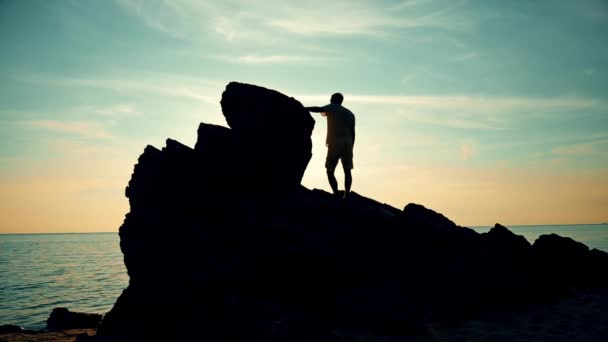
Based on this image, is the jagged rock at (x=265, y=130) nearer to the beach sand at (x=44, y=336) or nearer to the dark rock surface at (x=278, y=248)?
the dark rock surface at (x=278, y=248)

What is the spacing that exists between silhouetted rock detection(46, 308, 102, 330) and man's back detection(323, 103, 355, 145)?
18.3m

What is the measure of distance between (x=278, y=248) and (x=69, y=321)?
57.1ft

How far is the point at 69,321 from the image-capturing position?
21.8 metres

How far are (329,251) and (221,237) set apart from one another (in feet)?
10.9

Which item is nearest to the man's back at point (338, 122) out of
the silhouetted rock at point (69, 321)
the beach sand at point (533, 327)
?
the beach sand at point (533, 327)

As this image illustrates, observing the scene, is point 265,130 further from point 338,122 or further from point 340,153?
point 340,153

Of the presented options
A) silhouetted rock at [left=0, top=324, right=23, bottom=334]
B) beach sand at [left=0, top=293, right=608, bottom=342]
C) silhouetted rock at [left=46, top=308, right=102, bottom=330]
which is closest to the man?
beach sand at [left=0, top=293, right=608, bottom=342]

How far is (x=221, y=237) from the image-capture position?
1183 cm

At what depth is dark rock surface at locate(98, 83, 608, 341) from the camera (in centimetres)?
1098

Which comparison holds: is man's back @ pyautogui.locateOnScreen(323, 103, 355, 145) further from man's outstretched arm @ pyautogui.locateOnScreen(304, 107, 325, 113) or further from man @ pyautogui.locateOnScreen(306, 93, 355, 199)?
man's outstretched arm @ pyautogui.locateOnScreen(304, 107, 325, 113)

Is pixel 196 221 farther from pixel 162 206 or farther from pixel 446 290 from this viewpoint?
pixel 446 290

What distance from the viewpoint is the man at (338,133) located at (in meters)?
13.2

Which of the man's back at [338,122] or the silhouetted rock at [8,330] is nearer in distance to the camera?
the man's back at [338,122]

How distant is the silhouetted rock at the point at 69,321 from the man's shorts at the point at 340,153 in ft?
58.0
